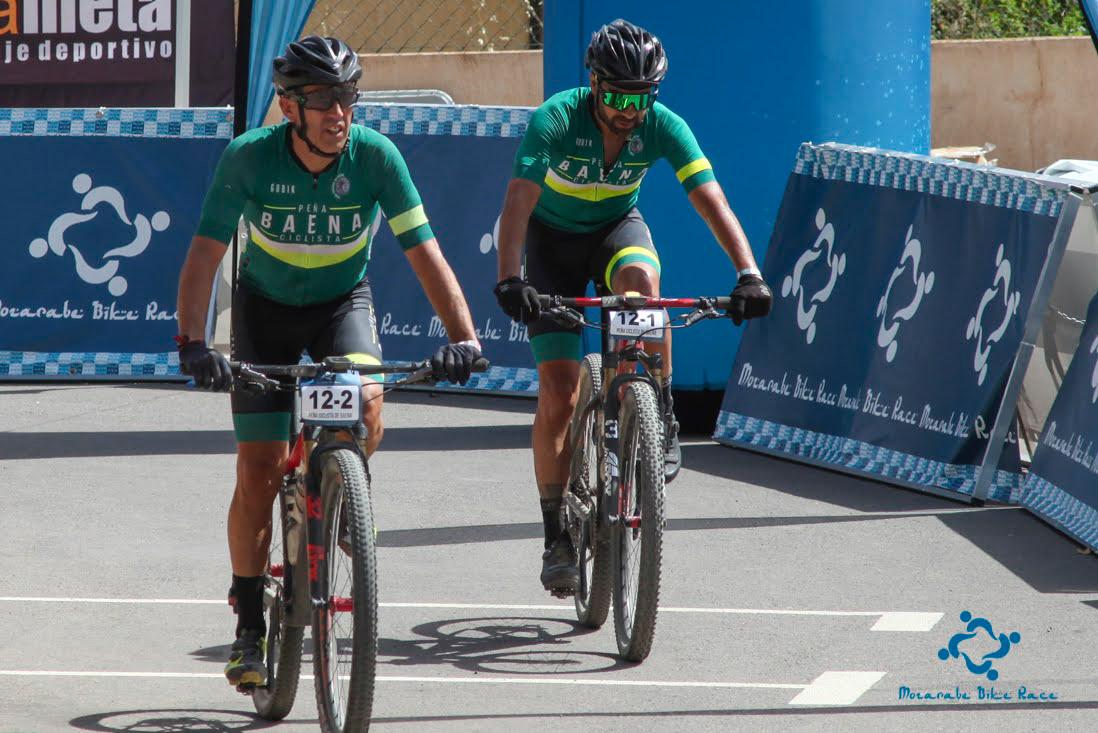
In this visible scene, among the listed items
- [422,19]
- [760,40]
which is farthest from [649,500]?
[422,19]

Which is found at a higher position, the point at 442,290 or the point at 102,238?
the point at 102,238

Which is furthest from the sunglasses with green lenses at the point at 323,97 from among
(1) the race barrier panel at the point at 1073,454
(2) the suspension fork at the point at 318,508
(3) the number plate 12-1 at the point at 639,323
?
(1) the race barrier panel at the point at 1073,454

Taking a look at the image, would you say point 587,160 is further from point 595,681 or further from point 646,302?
point 595,681

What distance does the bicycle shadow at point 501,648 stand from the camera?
19.2 ft

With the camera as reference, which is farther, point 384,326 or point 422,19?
point 422,19

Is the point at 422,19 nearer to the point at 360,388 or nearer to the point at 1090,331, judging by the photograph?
the point at 1090,331

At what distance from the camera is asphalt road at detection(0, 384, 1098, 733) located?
5391 millimetres

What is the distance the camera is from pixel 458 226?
465 inches

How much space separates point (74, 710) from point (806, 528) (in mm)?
3863

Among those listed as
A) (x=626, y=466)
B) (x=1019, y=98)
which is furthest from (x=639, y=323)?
(x=1019, y=98)

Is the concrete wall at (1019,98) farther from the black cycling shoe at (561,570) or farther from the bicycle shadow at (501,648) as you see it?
the bicycle shadow at (501,648)

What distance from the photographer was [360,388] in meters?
4.74

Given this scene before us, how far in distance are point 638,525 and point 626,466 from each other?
21 centimetres

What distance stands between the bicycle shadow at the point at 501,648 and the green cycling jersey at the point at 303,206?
1.39 meters
